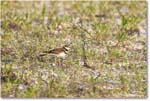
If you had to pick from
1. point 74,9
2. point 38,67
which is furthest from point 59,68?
point 74,9

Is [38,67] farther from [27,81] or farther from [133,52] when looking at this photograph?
[133,52]

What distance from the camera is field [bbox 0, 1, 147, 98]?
3.14 m

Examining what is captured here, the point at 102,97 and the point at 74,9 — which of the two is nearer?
the point at 102,97

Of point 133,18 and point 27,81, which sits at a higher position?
point 133,18

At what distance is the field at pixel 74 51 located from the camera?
10.3 feet

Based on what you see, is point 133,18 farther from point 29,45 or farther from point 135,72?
point 29,45

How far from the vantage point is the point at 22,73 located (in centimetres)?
315

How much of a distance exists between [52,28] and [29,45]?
0.16m

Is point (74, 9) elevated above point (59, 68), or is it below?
above

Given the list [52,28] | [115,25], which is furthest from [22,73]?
[115,25]

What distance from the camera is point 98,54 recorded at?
10.5ft

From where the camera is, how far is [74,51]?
320 cm

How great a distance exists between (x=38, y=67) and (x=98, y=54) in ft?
1.08

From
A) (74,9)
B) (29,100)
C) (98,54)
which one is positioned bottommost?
(29,100)
